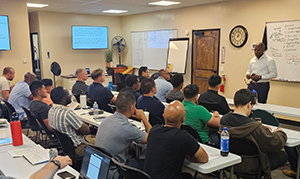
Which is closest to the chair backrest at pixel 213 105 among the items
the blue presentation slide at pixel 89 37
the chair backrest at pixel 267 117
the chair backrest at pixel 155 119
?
the chair backrest at pixel 267 117

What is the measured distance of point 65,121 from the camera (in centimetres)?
299

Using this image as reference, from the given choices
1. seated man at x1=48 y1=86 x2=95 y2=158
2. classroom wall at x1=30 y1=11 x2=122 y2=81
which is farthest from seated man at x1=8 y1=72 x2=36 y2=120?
classroom wall at x1=30 y1=11 x2=122 y2=81

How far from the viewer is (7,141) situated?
9.33ft

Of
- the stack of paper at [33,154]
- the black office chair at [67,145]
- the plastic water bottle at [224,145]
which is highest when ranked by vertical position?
the plastic water bottle at [224,145]

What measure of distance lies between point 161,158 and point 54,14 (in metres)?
8.59

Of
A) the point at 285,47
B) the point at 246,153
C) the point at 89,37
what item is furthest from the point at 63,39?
the point at 246,153

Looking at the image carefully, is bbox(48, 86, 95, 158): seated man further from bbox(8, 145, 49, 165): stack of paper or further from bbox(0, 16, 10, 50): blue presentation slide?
bbox(0, 16, 10, 50): blue presentation slide

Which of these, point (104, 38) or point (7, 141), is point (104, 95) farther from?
point (104, 38)

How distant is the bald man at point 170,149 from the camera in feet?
6.70

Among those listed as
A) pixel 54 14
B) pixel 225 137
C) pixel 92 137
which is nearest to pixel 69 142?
pixel 92 137

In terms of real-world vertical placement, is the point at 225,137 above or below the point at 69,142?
above

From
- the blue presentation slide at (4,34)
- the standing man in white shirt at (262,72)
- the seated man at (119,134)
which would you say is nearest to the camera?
the seated man at (119,134)

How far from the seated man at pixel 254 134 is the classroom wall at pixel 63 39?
26.5 feet

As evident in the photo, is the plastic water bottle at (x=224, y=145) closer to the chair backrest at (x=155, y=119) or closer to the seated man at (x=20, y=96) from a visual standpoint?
the chair backrest at (x=155, y=119)
